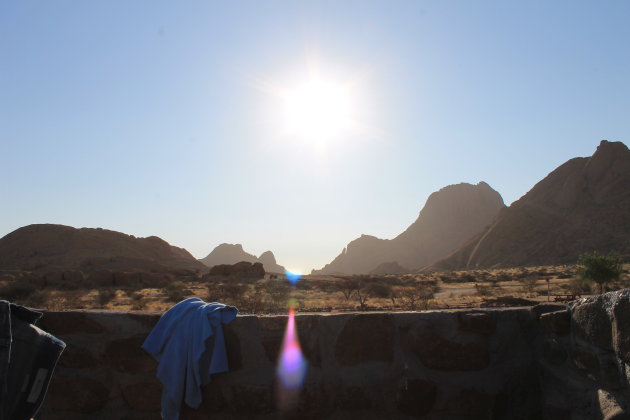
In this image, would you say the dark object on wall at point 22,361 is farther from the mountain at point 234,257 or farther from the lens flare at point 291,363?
the mountain at point 234,257

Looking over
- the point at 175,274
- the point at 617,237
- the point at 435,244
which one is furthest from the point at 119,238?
the point at 435,244

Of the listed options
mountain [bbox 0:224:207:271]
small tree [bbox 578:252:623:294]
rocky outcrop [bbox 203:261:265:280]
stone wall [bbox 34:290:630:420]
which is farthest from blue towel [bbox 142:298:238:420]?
mountain [bbox 0:224:207:271]

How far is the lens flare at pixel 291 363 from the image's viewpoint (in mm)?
3432

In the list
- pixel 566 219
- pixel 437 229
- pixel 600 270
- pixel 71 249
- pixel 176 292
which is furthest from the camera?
pixel 437 229

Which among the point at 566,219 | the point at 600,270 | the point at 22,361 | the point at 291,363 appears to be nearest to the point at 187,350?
the point at 291,363

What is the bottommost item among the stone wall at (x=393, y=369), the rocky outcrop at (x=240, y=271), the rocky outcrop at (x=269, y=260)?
the stone wall at (x=393, y=369)

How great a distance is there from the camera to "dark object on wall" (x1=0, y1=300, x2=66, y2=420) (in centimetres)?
180

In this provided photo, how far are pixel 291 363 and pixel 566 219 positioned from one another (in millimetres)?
81831

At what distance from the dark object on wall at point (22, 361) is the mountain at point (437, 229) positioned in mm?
138959

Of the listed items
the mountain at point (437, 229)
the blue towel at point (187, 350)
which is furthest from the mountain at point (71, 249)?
the mountain at point (437, 229)

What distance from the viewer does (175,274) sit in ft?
162

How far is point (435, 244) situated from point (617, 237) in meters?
81.6

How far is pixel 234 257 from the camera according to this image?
184500mm

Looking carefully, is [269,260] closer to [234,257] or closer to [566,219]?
[234,257]
